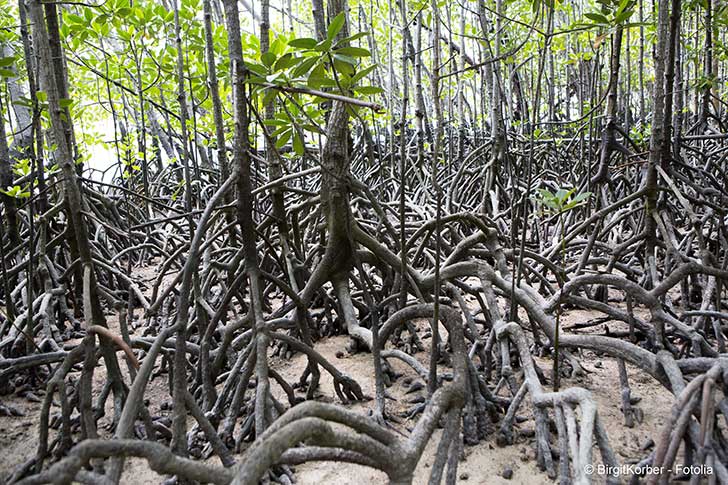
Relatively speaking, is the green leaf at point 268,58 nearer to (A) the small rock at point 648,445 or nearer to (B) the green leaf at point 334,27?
(B) the green leaf at point 334,27

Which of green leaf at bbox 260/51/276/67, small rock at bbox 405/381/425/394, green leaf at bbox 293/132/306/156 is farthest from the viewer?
small rock at bbox 405/381/425/394

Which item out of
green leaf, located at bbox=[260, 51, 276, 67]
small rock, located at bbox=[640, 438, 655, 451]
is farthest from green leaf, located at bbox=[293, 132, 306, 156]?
small rock, located at bbox=[640, 438, 655, 451]

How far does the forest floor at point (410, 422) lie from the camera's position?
5.28ft

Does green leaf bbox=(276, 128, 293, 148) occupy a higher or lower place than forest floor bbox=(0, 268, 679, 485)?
higher

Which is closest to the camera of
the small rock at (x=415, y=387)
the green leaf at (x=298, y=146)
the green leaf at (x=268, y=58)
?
the green leaf at (x=268, y=58)

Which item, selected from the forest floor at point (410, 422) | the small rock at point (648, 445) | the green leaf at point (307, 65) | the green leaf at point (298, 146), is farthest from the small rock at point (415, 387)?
the green leaf at point (307, 65)

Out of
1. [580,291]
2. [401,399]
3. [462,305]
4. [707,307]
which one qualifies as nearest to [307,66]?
[462,305]

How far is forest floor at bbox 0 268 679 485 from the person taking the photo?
161cm

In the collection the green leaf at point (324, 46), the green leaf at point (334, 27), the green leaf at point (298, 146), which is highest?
the green leaf at point (334, 27)

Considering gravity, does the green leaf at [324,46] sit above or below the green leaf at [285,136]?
above

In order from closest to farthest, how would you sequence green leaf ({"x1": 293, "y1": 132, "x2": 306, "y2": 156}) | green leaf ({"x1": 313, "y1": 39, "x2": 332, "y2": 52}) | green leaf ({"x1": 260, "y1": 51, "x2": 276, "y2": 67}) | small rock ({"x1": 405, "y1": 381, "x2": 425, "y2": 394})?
green leaf ({"x1": 313, "y1": 39, "x2": 332, "y2": 52}), green leaf ({"x1": 260, "y1": 51, "x2": 276, "y2": 67}), green leaf ({"x1": 293, "y1": 132, "x2": 306, "y2": 156}), small rock ({"x1": 405, "y1": 381, "x2": 425, "y2": 394})

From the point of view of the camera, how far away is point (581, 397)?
1.28 meters

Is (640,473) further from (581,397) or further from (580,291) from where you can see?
(580,291)

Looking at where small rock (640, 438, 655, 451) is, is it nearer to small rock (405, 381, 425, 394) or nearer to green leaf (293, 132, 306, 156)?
small rock (405, 381, 425, 394)
